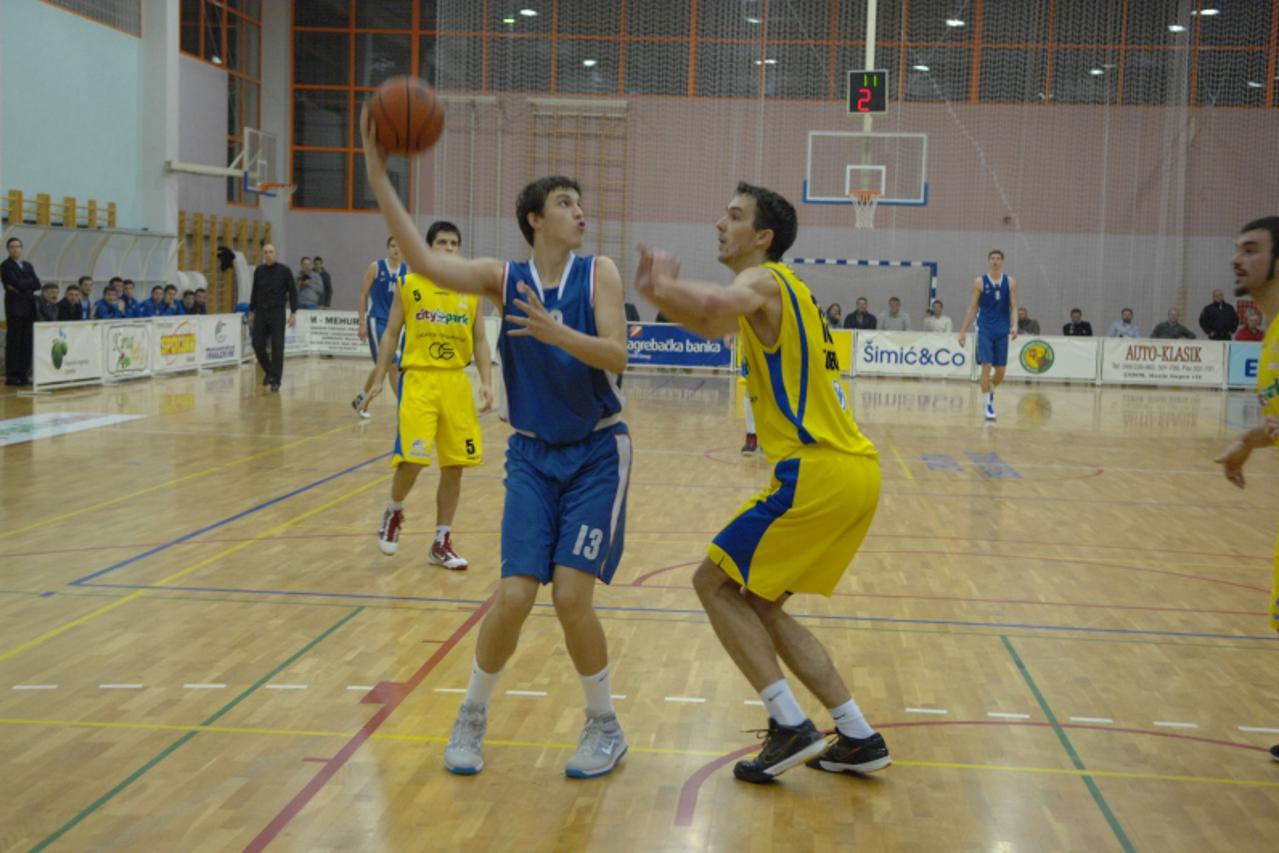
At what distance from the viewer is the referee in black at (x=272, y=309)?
17.5 metres

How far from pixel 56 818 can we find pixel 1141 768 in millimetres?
3400

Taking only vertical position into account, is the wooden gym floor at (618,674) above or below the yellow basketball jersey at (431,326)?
below

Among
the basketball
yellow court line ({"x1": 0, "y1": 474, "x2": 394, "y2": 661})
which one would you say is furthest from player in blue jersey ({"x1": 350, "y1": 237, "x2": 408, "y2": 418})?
the basketball

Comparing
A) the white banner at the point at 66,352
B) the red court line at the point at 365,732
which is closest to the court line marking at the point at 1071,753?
the red court line at the point at 365,732

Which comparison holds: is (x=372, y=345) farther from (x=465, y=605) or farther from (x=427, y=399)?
(x=465, y=605)

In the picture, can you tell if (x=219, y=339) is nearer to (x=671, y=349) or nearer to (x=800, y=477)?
(x=671, y=349)

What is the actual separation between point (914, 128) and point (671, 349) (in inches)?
313

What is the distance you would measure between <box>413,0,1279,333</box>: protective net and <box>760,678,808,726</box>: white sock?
75.3 ft

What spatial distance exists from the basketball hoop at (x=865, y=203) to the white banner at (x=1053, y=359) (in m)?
3.47

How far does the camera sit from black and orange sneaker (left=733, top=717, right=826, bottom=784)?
4160 millimetres

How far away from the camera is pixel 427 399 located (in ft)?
23.7

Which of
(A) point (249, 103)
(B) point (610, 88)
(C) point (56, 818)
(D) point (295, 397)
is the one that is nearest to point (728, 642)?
(C) point (56, 818)

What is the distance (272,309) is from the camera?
58.0 ft

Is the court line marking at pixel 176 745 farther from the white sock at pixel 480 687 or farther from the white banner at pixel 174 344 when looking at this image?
the white banner at pixel 174 344
